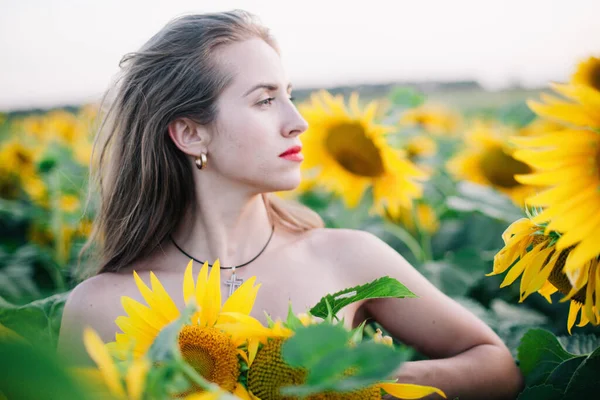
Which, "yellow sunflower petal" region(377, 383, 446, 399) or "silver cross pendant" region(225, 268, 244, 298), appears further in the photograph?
"silver cross pendant" region(225, 268, 244, 298)

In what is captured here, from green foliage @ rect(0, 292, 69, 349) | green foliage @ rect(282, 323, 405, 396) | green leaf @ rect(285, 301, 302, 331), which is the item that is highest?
green foliage @ rect(282, 323, 405, 396)

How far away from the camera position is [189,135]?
1675mm

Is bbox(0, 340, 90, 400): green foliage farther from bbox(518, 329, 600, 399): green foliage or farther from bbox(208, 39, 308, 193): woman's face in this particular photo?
bbox(208, 39, 308, 193): woman's face

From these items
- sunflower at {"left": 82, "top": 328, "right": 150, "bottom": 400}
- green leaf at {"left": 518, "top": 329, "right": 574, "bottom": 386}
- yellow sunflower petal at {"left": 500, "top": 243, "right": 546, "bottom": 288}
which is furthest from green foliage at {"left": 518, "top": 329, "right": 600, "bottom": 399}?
sunflower at {"left": 82, "top": 328, "right": 150, "bottom": 400}

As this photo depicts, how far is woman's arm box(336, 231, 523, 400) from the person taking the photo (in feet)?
4.86

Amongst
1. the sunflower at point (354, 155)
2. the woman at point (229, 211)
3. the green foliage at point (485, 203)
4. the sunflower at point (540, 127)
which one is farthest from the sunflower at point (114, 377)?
the sunflower at point (540, 127)

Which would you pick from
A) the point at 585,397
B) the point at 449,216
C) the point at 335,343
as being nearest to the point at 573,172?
the point at 335,343

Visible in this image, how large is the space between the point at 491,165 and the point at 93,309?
1.86 meters

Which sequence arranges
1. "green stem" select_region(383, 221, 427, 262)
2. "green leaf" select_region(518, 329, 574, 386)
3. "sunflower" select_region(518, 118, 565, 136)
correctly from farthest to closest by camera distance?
"sunflower" select_region(518, 118, 565, 136) → "green stem" select_region(383, 221, 427, 262) → "green leaf" select_region(518, 329, 574, 386)

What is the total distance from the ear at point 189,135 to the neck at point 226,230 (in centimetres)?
12

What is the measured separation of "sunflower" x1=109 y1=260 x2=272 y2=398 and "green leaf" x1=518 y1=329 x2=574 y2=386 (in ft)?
2.48

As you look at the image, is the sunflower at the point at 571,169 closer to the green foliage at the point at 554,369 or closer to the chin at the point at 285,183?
the green foliage at the point at 554,369

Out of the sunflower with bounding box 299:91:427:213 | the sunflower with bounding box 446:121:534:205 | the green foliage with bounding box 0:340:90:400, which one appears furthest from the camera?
the sunflower with bounding box 446:121:534:205

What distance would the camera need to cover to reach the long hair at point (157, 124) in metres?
1.64
